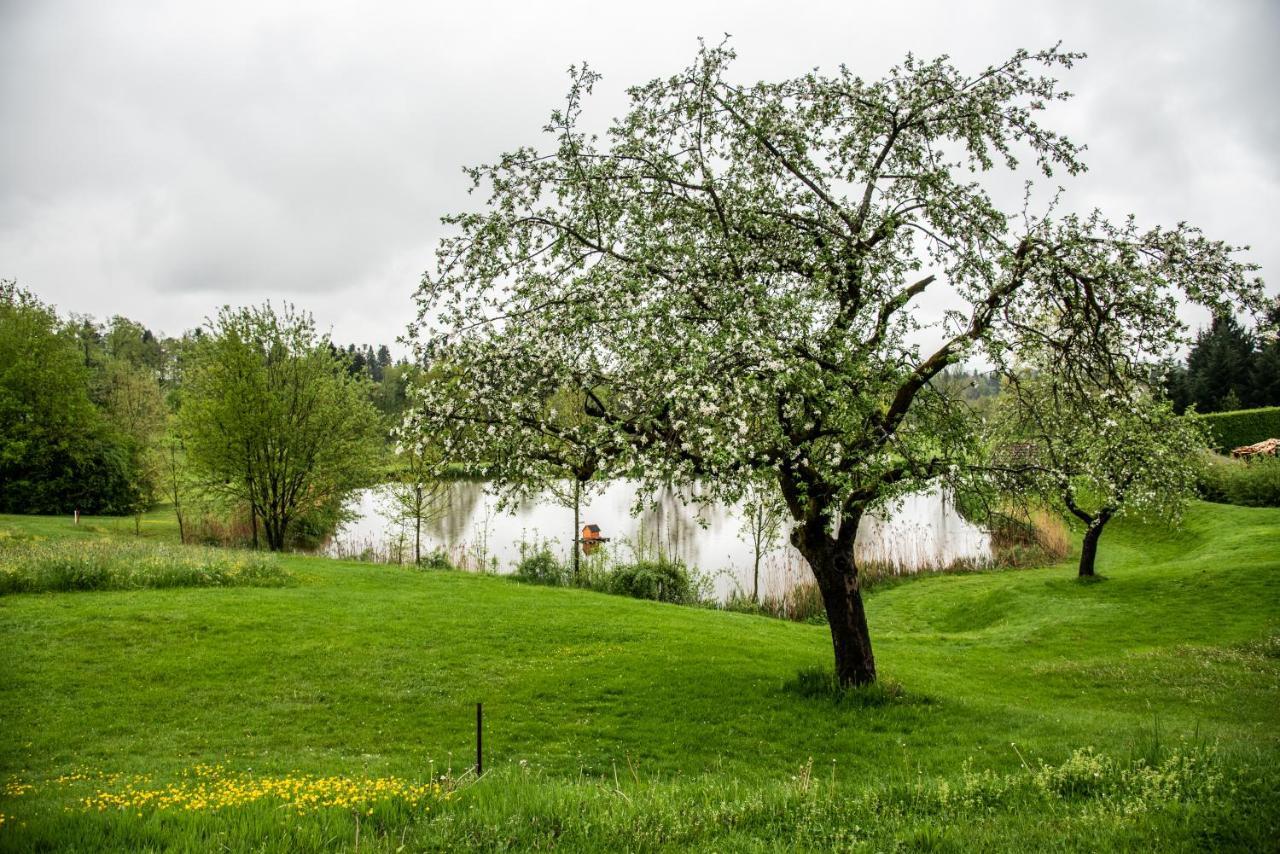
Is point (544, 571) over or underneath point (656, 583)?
over

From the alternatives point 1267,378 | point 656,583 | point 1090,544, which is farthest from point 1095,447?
point 1267,378

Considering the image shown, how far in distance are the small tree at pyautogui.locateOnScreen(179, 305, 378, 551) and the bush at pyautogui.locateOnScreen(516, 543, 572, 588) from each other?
12684 mm

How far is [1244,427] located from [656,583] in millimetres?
37908

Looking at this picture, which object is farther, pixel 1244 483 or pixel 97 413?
pixel 97 413

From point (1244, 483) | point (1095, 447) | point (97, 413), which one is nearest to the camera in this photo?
point (1095, 447)

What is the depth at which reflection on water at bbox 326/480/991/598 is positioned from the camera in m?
29.9

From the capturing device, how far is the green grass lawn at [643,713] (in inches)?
226

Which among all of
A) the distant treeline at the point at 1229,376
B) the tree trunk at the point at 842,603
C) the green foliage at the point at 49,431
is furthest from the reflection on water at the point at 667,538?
the distant treeline at the point at 1229,376

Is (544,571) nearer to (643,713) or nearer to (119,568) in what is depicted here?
(119,568)

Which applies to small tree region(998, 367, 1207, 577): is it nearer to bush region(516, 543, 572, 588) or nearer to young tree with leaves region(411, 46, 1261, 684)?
young tree with leaves region(411, 46, 1261, 684)

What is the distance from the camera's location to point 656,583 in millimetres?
25672

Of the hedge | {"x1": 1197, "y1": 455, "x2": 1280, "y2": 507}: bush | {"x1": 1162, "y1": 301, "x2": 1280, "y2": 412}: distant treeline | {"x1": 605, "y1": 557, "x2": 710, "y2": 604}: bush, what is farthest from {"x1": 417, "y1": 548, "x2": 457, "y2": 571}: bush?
A: {"x1": 1162, "y1": 301, "x2": 1280, "y2": 412}: distant treeline

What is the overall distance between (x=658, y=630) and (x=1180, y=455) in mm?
15898

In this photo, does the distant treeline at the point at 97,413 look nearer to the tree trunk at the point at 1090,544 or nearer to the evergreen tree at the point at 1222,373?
the tree trunk at the point at 1090,544
